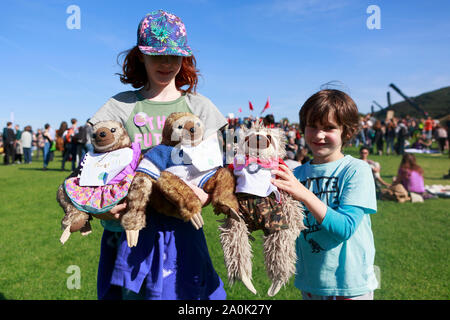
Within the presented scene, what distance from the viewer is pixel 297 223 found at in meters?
1.69

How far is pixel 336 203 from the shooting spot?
6.23 feet

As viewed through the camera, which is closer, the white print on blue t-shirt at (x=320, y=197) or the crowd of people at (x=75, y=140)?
the white print on blue t-shirt at (x=320, y=197)

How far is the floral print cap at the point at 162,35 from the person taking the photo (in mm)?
1719

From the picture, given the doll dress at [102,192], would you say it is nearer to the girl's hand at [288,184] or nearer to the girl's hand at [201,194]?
the girl's hand at [201,194]

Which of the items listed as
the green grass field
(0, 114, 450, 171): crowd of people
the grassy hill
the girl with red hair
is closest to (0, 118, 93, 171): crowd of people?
(0, 114, 450, 171): crowd of people

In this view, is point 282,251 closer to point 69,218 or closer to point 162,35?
point 69,218

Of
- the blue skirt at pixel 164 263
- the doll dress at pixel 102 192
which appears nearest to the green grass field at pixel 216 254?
the blue skirt at pixel 164 263

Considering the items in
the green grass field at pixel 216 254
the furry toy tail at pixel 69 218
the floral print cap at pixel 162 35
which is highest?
the floral print cap at pixel 162 35

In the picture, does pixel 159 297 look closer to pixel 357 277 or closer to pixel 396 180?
pixel 357 277

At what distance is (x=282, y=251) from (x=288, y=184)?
0.32 meters

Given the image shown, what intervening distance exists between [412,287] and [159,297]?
3304 millimetres

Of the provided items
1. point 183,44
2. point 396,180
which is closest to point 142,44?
point 183,44

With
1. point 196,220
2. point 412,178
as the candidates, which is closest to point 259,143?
point 196,220

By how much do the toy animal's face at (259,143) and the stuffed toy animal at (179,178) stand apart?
14cm
